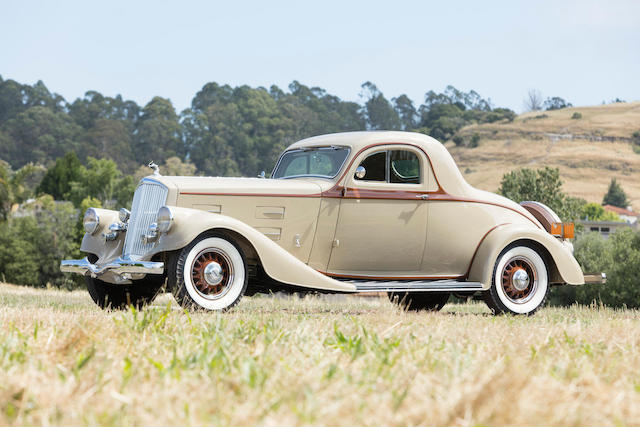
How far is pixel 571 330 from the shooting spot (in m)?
5.91

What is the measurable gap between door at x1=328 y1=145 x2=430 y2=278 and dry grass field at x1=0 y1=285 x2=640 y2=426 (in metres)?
3.19

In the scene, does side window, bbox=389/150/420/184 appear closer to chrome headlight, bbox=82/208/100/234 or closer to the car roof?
the car roof

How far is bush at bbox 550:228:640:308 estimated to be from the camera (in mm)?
48625

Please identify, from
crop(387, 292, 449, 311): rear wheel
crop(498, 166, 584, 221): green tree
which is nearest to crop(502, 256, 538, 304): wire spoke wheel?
crop(387, 292, 449, 311): rear wheel

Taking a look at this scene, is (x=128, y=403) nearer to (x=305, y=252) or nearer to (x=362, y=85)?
(x=305, y=252)

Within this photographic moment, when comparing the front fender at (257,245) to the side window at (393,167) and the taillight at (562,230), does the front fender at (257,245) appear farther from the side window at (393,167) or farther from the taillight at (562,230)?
the taillight at (562,230)

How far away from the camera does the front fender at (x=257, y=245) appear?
24.6ft

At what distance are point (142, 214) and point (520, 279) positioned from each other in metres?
4.38

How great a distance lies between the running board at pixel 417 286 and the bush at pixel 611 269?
3952cm

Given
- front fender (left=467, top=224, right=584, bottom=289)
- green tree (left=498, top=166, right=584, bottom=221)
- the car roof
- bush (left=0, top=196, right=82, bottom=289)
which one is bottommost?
bush (left=0, top=196, right=82, bottom=289)

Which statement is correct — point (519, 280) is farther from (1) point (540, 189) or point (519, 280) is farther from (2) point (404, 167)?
(1) point (540, 189)

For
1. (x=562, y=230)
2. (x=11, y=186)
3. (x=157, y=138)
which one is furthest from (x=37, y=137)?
(x=562, y=230)

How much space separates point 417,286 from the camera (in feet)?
28.7

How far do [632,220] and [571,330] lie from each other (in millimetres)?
115869
